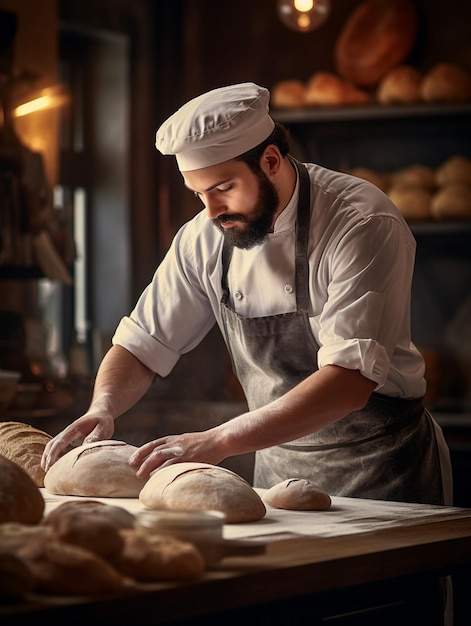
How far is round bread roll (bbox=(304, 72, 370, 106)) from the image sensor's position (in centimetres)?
470

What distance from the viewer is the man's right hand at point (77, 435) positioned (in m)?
2.33

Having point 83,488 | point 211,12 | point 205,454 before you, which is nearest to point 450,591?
point 205,454

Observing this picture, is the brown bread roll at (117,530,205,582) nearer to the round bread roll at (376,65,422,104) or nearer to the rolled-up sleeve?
the rolled-up sleeve

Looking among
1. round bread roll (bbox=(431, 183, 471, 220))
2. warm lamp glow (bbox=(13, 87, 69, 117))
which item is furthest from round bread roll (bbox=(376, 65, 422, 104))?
warm lamp glow (bbox=(13, 87, 69, 117))

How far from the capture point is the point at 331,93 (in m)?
4.71

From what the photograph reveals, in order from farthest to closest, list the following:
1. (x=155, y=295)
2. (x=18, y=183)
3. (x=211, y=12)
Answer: (x=211, y=12) → (x=18, y=183) → (x=155, y=295)

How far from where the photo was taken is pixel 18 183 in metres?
4.04

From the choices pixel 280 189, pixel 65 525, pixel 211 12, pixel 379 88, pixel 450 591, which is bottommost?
pixel 450 591

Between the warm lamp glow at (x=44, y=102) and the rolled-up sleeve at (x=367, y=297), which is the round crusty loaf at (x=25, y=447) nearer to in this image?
the rolled-up sleeve at (x=367, y=297)

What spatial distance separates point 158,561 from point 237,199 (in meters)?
1.15

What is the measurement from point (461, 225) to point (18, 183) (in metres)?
1.86

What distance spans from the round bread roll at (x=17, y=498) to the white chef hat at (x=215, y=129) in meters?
0.88

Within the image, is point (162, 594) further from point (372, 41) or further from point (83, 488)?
point (372, 41)

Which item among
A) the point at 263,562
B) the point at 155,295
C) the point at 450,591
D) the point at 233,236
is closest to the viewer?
the point at 263,562
